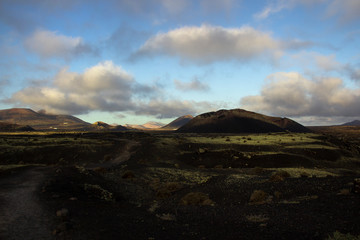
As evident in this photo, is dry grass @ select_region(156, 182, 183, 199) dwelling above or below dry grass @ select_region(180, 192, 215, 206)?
below

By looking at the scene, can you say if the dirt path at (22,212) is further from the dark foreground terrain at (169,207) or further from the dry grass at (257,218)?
the dry grass at (257,218)

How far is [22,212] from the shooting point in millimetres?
14844

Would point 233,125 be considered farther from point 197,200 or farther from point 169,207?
point 169,207

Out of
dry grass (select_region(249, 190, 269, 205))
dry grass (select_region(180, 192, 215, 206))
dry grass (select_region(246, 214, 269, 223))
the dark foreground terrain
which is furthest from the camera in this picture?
dry grass (select_region(180, 192, 215, 206))

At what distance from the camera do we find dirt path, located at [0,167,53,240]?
470 inches

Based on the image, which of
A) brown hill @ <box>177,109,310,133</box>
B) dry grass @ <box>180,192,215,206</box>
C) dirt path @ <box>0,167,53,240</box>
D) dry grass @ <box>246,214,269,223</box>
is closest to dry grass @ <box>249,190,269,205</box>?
dry grass @ <box>180,192,215,206</box>

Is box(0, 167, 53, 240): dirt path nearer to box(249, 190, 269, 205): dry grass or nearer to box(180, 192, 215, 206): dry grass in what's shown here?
box(180, 192, 215, 206): dry grass

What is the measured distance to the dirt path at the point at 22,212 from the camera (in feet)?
39.2

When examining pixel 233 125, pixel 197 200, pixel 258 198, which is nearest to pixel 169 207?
pixel 197 200

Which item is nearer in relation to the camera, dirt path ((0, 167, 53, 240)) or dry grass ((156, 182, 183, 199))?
dirt path ((0, 167, 53, 240))

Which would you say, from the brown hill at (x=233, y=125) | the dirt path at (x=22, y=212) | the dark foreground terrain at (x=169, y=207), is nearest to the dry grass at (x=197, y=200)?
the dark foreground terrain at (x=169, y=207)

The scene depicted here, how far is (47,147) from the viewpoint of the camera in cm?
5444

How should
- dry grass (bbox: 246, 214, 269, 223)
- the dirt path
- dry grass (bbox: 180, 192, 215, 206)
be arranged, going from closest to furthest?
the dirt path, dry grass (bbox: 246, 214, 269, 223), dry grass (bbox: 180, 192, 215, 206)

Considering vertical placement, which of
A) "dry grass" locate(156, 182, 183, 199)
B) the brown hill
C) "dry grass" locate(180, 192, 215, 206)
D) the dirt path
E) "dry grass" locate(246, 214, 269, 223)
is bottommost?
"dry grass" locate(156, 182, 183, 199)
